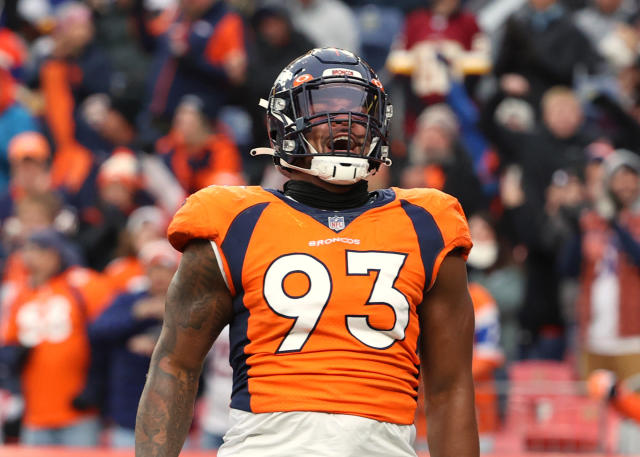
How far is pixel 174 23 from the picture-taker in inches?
422

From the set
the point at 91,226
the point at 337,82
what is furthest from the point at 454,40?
the point at 337,82

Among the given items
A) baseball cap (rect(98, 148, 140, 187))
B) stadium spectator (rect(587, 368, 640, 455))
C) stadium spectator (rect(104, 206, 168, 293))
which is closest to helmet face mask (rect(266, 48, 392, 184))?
stadium spectator (rect(587, 368, 640, 455))

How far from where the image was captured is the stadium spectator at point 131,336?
742cm

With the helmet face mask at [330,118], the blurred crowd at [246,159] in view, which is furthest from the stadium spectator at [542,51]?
the helmet face mask at [330,118]

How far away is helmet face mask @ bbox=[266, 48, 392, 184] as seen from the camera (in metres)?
3.07

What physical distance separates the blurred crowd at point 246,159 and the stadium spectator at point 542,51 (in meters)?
0.02

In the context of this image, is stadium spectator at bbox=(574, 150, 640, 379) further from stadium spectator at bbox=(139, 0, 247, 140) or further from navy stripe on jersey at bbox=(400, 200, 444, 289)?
navy stripe on jersey at bbox=(400, 200, 444, 289)

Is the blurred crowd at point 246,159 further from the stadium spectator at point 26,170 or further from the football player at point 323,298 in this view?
the football player at point 323,298

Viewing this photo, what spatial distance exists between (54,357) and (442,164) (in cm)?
318

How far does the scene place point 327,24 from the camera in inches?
407

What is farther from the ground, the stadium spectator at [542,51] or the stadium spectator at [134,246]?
the stadium spectator at [542,51]

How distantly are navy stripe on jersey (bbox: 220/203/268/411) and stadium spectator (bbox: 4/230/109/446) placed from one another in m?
4.84

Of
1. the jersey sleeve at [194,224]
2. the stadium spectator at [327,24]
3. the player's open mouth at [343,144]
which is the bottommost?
the jersey sleeve at [194,224]

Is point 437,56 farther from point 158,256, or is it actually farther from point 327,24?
point 158,256
